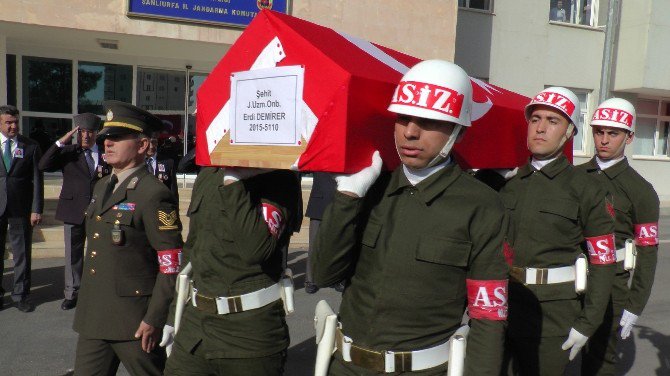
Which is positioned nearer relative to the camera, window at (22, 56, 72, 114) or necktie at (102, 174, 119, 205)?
necktie at (102, 174, 119, 205)

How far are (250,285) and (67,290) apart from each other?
4.27 meters

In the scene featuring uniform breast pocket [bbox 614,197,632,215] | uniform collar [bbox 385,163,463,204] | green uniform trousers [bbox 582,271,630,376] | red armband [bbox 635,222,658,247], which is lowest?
green uniform trousers [bbox 582,271,630,376]

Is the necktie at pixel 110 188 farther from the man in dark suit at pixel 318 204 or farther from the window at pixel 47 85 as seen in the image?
the window at pixel 47 85

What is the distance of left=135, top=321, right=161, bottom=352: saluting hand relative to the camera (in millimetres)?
3186

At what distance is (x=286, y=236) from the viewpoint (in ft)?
10.3

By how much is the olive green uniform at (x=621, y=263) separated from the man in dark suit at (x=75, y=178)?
4.90m

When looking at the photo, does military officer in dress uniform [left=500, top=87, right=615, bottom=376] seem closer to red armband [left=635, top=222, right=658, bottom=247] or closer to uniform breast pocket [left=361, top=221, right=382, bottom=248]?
red armband [left=635, top=222, right=658, bottom=247]

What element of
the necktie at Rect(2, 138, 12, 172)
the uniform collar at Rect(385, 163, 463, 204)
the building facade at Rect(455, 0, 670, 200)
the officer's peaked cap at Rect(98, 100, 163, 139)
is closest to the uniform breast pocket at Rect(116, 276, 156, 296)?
the officer's peaked cap at Rect(98, 100, 163, 139)

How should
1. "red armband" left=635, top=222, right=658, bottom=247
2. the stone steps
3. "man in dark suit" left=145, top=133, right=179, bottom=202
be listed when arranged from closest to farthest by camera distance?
1. "red armband" left=635, top=222, right=658, bottom=247
2. "man in dark suit" left=145, top=133, right=179, bottom=202
3. the stone steps

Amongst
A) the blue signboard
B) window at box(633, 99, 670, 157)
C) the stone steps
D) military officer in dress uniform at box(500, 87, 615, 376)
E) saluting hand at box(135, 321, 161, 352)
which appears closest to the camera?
saluting hand at box(135, 321, 161, 352)

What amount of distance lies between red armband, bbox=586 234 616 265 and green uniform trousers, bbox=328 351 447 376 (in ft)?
4.84

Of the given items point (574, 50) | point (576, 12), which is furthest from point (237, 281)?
point (576, 12)

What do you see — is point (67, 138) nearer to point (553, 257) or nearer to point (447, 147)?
point (553, 257)

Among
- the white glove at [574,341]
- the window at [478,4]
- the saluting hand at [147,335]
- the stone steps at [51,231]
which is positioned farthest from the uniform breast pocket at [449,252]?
the window at [478,4]
